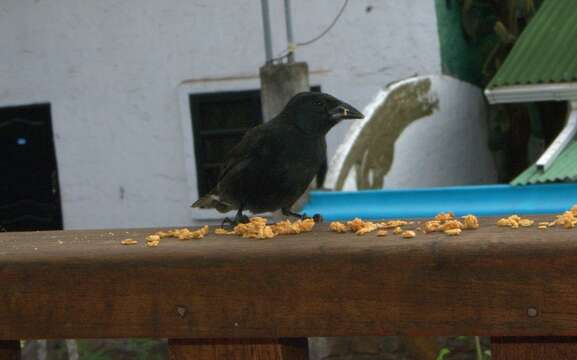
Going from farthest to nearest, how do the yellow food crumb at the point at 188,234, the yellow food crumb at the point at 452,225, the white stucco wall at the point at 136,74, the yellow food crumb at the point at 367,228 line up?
the white stucco wall at the point at 136,74 → the yellow food crumb at the point at 188,234 → the yellow food crumb at the point at 367,228 → the yellow food crumb at the point at 452,225

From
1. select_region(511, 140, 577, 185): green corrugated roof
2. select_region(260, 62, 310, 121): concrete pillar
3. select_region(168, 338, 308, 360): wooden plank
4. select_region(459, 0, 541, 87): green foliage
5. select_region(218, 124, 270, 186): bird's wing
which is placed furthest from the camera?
select_region(459, 0, 541, 87): green foliage

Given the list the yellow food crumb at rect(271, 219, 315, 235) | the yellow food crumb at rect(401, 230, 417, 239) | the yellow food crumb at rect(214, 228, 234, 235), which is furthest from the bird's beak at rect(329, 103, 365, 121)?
the yellow food crumb at rect(401, 230, 417, 239)

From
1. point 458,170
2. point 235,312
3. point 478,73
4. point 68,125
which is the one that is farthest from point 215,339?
point 68,125

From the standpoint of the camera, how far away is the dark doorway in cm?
→ 1148

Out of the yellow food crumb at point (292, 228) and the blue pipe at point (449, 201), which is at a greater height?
the yellow food crumb at point (292, 228)

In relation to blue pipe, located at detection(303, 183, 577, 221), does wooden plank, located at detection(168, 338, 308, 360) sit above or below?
above

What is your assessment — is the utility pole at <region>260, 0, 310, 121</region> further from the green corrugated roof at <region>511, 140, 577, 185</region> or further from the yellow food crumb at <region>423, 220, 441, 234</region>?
the yellow food crumb at <region>423, 220, 441, 234</region>

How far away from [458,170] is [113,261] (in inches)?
328

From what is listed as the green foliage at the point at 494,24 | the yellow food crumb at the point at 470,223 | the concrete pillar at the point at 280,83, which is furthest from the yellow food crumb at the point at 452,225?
the green foliage at the point at 494,24

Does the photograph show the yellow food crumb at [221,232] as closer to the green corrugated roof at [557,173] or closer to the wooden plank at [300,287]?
the wooden plank at [300,287]

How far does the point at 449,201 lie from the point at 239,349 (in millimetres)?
5552

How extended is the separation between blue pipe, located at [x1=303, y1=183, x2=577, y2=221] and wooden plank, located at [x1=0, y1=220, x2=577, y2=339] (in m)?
4.96

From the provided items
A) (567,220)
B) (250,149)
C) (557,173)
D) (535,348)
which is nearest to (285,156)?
(250,149)

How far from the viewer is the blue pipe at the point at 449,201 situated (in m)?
6.71
